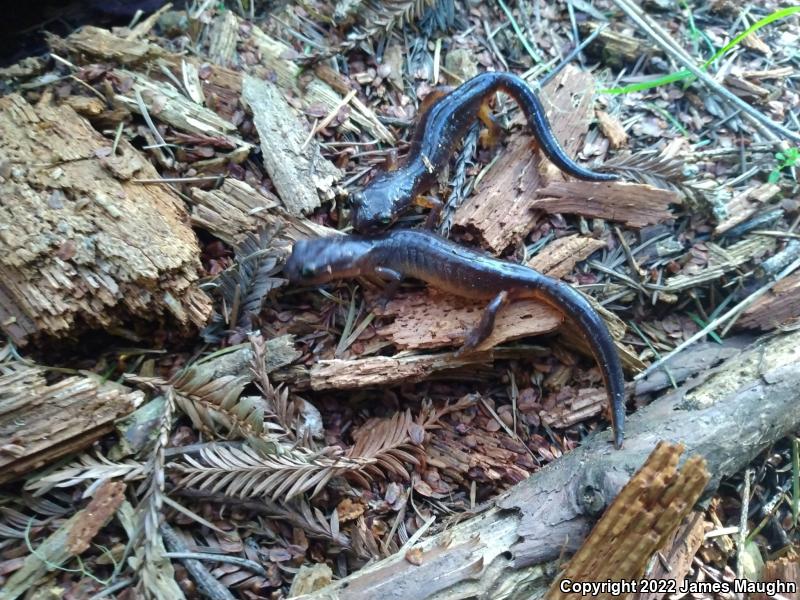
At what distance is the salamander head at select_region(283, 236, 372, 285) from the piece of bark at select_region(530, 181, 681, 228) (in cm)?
122

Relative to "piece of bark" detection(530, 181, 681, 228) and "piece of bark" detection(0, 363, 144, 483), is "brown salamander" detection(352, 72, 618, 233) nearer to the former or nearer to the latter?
"piece of bark" detection(530, 181, 681, 228)

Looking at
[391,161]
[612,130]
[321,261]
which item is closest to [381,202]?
[391,161]

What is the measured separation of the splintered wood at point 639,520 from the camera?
224 centimetres

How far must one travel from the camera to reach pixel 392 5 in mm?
3916

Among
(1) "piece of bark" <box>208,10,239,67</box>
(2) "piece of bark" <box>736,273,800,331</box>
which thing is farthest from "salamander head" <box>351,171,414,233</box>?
(2) "piece of bark" <box>736,273,800,331</box>

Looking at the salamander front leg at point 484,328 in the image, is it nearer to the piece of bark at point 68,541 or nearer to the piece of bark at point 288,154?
the piece of bark at point 288,154

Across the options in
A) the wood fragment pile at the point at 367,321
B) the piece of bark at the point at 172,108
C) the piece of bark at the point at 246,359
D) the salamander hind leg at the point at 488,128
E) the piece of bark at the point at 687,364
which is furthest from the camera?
the salamander hind leg at the point at 488,128

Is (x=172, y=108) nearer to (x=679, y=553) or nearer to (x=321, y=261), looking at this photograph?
(x=321, y=261)

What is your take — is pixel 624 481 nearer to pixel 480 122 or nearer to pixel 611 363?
pixel 611 363

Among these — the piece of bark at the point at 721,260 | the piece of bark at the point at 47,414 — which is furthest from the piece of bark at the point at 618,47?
the piece of bark at the point at 47,414

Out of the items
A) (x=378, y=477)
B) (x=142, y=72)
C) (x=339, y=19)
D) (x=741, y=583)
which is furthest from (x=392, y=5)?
(x=741, y=583)

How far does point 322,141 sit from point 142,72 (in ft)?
3.89

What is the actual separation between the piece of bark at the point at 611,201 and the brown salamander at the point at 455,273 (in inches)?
21.6

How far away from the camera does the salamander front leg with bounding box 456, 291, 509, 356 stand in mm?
3146
